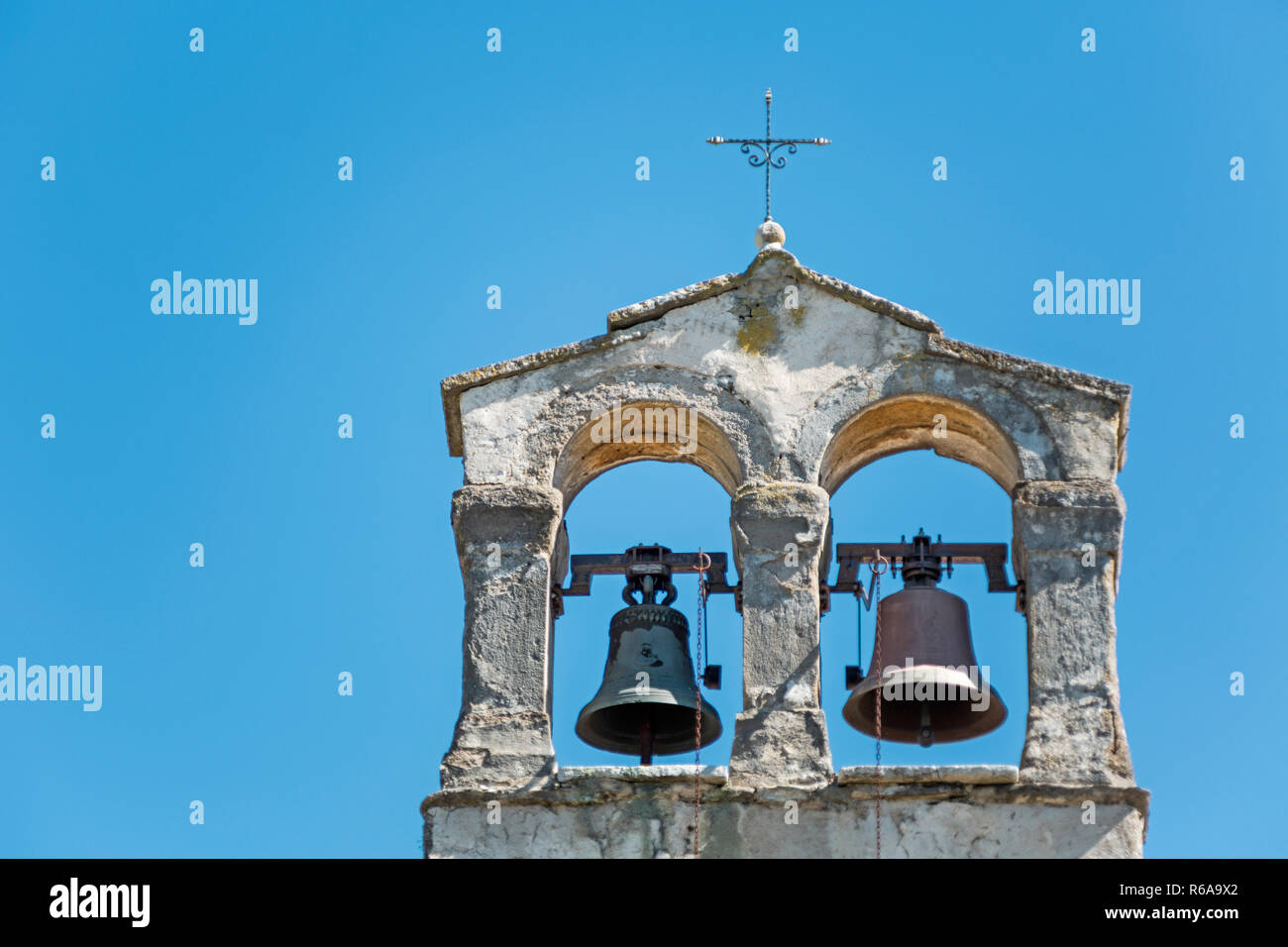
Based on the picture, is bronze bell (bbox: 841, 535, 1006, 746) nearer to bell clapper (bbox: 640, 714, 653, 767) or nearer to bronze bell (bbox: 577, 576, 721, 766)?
bronze bell (bbox: 577, 576, 721, 766)

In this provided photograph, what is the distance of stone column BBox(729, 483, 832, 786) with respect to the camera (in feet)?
55.3

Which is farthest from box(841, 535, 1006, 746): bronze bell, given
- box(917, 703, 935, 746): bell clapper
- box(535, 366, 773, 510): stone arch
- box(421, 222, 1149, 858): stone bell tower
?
box(535, 366, 773, 510): stone arch

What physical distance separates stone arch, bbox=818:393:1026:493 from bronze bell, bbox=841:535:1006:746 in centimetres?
58

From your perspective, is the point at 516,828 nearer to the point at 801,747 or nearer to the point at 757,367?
the point at 801,747

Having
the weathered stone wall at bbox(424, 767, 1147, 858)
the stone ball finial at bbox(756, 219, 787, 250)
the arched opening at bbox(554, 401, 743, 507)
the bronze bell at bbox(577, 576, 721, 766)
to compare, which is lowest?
the weathered stone wall at bbox(424, 767, 1147, 858)

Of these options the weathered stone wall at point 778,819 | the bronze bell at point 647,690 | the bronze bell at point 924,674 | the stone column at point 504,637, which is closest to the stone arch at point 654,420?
the stone column at point 504,637

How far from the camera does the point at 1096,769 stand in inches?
657

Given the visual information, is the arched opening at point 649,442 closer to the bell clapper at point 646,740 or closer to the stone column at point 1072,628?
the bell clapper at point 646,740

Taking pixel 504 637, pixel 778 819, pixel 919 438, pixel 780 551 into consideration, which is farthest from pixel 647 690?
pixel 919 438

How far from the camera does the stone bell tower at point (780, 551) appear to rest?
16688 millimetres

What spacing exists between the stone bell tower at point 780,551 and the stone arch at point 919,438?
0.02 metres
